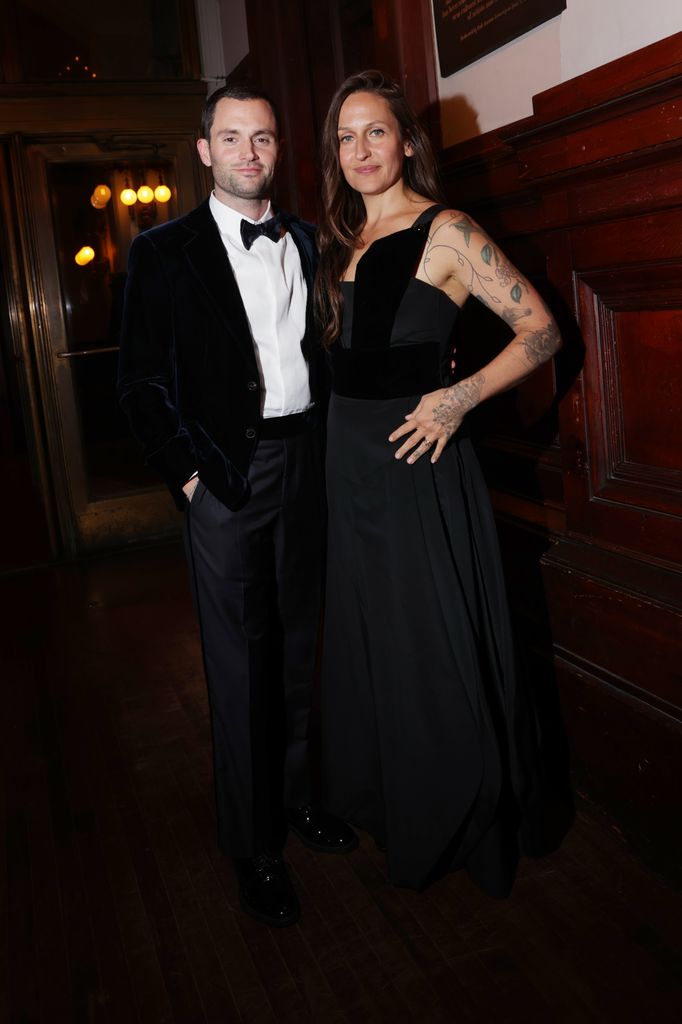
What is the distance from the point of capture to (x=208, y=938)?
7.21 ft

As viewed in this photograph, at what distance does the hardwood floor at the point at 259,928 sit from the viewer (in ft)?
6.32

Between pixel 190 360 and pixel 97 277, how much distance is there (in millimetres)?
3662

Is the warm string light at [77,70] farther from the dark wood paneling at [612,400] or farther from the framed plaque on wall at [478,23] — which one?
the dark wood paneling at [612,400]

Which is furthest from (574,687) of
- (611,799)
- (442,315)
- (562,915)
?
(442,315)

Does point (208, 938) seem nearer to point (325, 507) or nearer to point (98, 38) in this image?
point (325, 507)

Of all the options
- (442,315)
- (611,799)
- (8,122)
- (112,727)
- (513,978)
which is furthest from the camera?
(8,122)

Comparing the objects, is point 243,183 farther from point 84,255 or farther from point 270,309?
point 84,255

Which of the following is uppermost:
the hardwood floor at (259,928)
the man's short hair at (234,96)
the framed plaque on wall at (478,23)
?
the framed plaque on wall at (478,23)

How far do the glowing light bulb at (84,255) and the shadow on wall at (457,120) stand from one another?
319 cm

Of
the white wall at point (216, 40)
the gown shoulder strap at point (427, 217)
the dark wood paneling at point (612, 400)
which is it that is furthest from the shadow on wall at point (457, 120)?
the white wall at point (216, 40)

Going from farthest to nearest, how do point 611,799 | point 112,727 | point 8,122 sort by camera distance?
1. point 8,122
2. point 112,727
3. point 611,799

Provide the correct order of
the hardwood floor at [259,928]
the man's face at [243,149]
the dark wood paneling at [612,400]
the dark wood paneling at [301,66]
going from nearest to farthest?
the hardwood floor at [259,928]
the dark wood paneling at [612,400]
the man's face at [243,149]
the dark wood paneling at [301,66]

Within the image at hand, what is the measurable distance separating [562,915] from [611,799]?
388 mm

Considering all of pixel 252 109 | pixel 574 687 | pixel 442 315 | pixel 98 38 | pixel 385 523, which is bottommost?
pixel 574 687
